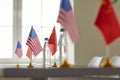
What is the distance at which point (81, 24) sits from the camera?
5242 mm

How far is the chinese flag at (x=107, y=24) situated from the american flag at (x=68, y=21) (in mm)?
147

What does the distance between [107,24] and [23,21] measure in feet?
14.3

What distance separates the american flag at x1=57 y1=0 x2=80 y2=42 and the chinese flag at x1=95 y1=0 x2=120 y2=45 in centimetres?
15

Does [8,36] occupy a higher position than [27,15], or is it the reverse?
[27,15]

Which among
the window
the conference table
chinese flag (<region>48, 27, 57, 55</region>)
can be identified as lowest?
the conference table

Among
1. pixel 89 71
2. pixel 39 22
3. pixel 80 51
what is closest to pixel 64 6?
pixel 89 71

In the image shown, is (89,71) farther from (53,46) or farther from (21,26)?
(21,26)

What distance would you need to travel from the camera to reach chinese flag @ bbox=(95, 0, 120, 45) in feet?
4.75

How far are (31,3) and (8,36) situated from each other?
32.7 inches

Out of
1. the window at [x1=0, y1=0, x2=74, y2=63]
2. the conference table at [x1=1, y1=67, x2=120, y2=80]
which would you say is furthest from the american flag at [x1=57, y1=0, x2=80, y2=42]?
the window at [x1=0, y1=0, x2=74, y2=63]

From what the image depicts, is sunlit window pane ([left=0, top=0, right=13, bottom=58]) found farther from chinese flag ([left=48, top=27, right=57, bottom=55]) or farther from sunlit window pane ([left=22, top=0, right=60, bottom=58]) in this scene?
chinese flag ([left=48, top=27, right=57, bottom=55])

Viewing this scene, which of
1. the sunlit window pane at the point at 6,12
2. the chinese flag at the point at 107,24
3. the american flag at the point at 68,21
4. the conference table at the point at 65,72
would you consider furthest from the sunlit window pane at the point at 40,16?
the conference table at the point at 65,72

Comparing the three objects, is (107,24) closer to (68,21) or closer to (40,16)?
(68,21)

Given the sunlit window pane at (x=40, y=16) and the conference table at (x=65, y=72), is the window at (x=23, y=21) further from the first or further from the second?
the conference table at (x=65, y=72)
